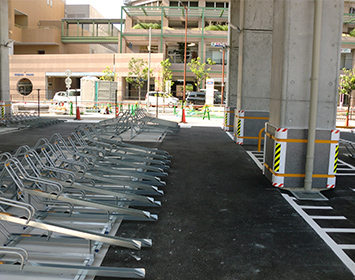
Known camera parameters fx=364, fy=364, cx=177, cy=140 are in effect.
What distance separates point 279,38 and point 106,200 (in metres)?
5.83

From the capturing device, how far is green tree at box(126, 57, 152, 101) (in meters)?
53.9

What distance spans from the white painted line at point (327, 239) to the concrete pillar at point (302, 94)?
52.2 inches

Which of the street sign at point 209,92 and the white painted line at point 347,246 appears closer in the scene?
the white painted line at point 347,246

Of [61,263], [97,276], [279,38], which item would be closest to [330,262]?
[97,276]

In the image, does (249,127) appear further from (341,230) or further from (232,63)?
(341,230)

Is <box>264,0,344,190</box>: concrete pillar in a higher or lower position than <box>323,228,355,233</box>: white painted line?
higher

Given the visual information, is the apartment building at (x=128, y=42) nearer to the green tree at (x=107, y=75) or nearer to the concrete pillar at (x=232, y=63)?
the green tree at (x=107, y=75)

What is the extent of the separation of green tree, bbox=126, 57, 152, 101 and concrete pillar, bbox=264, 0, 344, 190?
44981 mm

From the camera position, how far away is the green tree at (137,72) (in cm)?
5388

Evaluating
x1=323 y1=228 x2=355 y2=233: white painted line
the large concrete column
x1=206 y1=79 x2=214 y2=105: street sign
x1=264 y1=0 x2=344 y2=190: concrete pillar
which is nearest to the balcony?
x1=206 y1=79 x2=214 y2=105: street sign

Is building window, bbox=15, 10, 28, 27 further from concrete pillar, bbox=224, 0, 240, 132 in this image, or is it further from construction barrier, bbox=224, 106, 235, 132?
construction barrier, bbox=224, 106, 235, 132

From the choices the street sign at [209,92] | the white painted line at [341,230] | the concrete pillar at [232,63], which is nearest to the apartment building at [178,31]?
the street sign at [209,92]

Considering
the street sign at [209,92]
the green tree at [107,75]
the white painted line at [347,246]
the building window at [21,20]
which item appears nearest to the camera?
the white painted line at [347,246]

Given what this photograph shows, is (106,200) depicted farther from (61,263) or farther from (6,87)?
(6,87)
